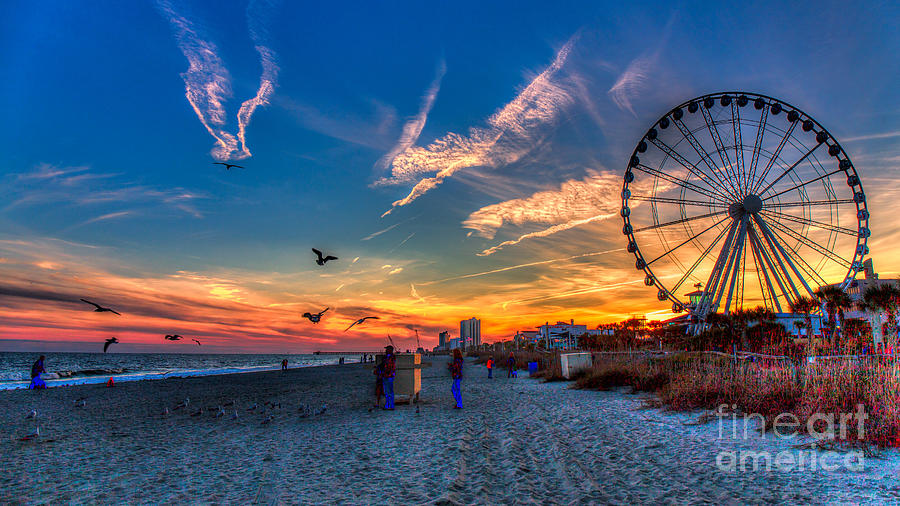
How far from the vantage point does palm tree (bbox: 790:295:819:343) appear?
33.5 meters

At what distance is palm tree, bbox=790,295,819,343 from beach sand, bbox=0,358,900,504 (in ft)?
90.4

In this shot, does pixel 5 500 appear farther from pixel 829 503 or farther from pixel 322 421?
pixel 829 503

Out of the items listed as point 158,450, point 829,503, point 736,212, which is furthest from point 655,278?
point 158,450

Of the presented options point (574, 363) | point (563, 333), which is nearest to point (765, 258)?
point (574, 363)

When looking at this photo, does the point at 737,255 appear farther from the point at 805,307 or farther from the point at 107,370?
the point at 107,370

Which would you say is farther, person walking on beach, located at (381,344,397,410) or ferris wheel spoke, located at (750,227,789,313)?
ferris wheel spoke, located at (750,227,789,313)

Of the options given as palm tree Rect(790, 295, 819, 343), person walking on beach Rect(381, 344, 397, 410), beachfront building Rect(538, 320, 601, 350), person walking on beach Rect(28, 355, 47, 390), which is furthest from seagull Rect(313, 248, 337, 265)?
beachfront building Rect(538, 320, 601, 350)

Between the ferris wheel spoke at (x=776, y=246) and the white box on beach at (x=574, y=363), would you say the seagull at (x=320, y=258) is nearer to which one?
the white box on beach at (x=574, y=363)

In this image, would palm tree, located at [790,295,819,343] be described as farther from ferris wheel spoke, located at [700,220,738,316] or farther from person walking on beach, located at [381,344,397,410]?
person walking on beach, located at [381,344,397,410]

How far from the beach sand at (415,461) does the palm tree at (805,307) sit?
27569mm

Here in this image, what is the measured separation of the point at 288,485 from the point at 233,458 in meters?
2.78

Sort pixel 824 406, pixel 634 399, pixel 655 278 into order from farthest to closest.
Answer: pixel 655 278 < pixel 634 399 < pixel 824 406

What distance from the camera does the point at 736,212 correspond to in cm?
3278

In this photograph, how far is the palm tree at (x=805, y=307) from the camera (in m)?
33.5
